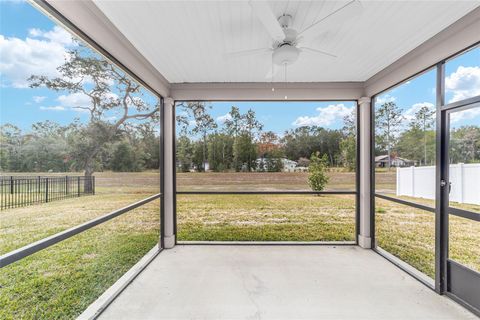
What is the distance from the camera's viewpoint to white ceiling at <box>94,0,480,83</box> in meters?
1.95

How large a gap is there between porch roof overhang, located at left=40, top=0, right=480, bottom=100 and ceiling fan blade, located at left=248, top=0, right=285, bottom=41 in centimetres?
22

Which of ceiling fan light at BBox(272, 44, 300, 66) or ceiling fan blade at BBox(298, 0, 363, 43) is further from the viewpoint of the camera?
ceiling fan light at BBox(272, 44, 300, 66)

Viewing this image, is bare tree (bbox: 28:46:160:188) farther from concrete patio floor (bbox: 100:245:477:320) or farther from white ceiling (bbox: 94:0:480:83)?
concrete patio floor (bbox: 100:245:477:320)

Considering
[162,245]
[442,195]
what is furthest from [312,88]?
[162,245]

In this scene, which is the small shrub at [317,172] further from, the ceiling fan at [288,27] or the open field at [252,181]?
the ceiling fan at [288,27]

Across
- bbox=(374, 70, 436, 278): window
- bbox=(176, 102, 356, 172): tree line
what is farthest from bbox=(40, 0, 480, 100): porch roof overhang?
bbox=(176, 102, 356, 172): tree line

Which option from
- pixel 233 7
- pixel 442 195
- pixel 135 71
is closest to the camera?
pixel 233 7

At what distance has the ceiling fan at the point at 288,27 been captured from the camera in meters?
1.61

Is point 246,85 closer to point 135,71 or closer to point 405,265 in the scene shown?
point 135,71

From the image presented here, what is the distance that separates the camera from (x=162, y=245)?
3.77 m

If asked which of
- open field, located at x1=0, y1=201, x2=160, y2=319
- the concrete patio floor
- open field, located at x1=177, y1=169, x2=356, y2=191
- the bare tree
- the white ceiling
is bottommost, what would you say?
the concrete patio floor

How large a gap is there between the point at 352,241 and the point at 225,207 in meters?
2.18

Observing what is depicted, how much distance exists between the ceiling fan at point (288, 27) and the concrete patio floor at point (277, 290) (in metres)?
2.31

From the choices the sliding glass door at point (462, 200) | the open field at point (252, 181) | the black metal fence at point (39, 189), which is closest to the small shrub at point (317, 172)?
the open field at point (252, 181)
